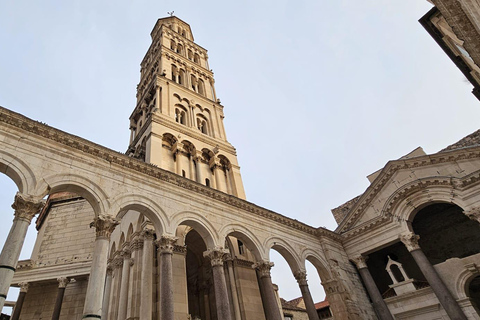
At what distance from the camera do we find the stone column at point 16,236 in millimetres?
8070

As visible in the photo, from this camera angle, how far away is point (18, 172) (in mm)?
9562

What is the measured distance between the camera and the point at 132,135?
1037 inches

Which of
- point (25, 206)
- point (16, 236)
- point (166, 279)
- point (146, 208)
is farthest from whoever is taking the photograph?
point (146, 208)

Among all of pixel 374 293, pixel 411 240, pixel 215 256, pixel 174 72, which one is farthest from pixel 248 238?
pixel 174 72

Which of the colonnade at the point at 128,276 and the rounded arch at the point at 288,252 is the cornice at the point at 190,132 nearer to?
the colonnade at the point at 128,276

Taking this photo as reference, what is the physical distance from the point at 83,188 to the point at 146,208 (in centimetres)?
235

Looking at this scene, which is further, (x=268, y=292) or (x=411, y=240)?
(x=411, y=240)

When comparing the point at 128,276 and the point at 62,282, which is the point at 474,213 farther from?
the point at 62,282

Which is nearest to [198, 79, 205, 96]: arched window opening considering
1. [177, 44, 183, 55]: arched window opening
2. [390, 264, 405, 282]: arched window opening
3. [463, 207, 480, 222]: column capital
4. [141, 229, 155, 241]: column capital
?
[177, 44, 183, 55]: arched window opening

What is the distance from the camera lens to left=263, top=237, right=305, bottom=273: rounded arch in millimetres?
15672

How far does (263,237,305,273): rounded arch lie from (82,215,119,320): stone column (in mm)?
7914

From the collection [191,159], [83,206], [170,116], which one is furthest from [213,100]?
[83,206]

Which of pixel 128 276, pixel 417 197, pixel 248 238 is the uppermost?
pixel 417 197

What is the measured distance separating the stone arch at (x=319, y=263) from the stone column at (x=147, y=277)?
8.23 meters
